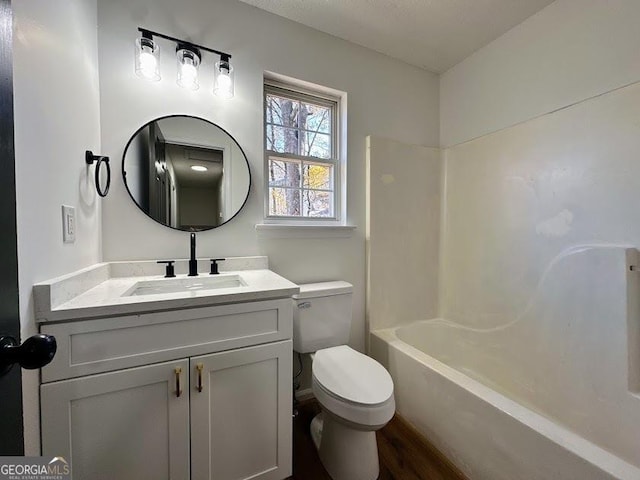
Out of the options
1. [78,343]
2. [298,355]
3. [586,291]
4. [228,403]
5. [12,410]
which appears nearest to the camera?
[12,410]

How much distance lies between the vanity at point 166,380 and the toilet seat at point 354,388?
0.19 metres

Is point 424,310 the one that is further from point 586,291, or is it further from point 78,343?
point 78,343

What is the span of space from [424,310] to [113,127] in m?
2.29

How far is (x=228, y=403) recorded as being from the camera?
104 cm

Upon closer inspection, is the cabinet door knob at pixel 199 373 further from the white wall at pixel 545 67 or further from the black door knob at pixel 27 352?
the white wall at pixel 545 67

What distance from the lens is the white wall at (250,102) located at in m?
1.31

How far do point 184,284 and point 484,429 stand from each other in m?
1.51

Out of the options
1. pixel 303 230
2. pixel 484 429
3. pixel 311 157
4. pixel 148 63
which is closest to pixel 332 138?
pixel 311 157

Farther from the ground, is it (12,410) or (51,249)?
(51,249)

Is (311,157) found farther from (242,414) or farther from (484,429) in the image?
(484,429)

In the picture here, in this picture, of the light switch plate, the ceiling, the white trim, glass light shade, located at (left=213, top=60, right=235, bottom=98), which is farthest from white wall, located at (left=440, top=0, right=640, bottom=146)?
the light switch plate

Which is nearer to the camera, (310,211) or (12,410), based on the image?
(12,410)

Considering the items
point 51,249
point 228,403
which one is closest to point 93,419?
point 228,403

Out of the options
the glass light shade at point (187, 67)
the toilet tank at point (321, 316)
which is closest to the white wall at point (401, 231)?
the toilet tank at point (321, 316)
